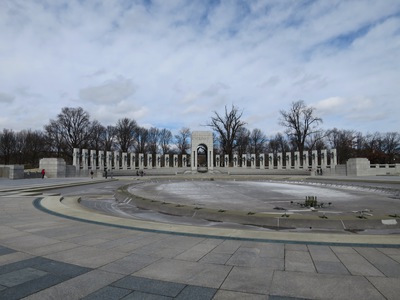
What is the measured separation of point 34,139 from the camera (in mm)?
91500

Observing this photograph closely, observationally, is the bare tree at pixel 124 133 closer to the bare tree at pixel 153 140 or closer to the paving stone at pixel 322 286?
the bare tree at pixel 153 140

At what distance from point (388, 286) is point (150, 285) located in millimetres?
3302

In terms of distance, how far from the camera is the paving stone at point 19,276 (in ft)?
13.3

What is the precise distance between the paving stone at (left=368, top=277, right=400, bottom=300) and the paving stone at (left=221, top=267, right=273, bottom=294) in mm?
1445

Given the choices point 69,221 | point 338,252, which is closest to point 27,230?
point 69,221

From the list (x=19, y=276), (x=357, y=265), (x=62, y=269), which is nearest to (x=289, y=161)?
(x=357, y=265)

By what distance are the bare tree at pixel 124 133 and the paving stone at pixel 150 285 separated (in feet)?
290

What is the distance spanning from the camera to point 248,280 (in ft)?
13.7


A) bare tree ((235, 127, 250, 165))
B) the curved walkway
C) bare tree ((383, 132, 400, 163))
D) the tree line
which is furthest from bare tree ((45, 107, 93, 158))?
bare tree ((383, 132, 400, 163))

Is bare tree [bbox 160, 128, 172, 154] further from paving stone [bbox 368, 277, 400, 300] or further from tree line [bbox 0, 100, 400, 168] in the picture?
paving stone [bbox 368, 277, 400, 300]

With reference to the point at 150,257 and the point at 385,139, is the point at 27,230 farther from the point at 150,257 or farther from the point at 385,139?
the point at 385,139

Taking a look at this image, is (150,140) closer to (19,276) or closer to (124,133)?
(124,133)

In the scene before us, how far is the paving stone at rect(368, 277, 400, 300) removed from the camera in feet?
11.9

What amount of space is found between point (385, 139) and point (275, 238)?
116 m
